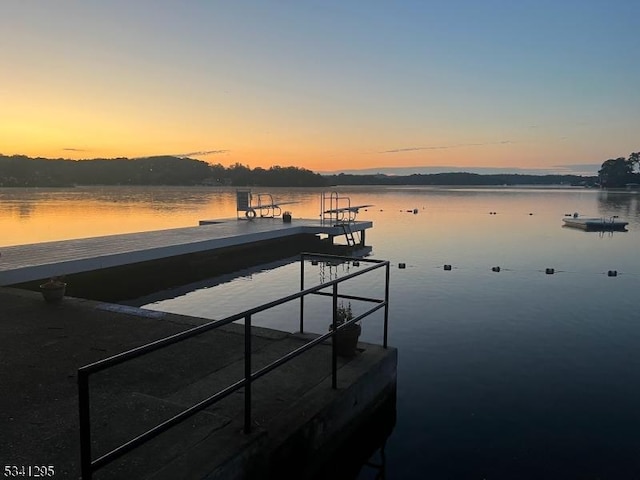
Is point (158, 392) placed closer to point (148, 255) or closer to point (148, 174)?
point (148, 255)

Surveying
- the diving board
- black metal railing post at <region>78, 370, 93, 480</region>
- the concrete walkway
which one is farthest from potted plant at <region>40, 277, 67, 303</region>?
the diving board

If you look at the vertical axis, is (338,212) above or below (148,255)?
above

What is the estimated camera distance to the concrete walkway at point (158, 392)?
2.78m

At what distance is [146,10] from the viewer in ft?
51.4

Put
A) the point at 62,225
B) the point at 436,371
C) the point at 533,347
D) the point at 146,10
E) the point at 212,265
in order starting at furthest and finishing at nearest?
the point at 62,225 → the point at 146,10 → the point at 212,265 → the point at 533,347 → the point at 436,371

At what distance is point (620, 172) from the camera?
127 metres

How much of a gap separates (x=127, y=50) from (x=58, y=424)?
710 inches

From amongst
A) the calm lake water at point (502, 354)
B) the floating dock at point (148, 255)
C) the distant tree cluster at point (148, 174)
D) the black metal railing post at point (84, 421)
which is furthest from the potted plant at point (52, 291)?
the distant tree cluster at point (148, 174)

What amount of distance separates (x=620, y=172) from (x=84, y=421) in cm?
14936

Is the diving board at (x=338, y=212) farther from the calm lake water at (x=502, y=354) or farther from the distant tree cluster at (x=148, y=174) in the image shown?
the distant tree cluster at (x=148, y=174)

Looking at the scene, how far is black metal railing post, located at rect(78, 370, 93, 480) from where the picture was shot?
6.34 feet

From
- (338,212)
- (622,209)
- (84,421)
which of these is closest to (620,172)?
(622,209)

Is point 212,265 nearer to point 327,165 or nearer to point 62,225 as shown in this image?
point 62,225

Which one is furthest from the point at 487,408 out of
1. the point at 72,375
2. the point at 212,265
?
the point at 212,265
